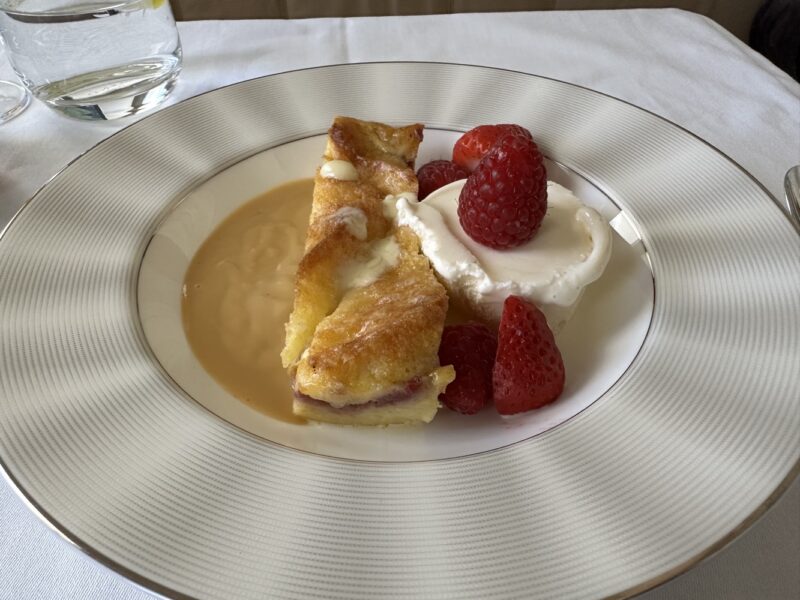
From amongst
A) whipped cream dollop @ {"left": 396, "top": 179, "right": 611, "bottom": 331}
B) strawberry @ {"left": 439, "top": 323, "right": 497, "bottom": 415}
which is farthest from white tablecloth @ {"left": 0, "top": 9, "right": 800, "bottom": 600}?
strawberry @ {"left": 439, "top": 323, "right": 497, "bottom": 415}

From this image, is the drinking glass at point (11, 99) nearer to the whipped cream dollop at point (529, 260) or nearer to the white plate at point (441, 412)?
the white plate at point (441, 412)

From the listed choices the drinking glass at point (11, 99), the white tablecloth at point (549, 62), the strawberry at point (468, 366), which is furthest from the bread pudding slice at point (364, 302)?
the drinking glass at point (11, 99)

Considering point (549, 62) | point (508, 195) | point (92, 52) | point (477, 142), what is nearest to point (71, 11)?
point (92, 52)

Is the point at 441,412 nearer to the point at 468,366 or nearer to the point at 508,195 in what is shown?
the point at 468,366

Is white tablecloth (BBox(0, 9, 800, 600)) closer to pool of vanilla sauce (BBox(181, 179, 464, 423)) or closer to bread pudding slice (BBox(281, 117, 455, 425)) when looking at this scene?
bread pudding slice (BBox(281, 117, 455, 425))

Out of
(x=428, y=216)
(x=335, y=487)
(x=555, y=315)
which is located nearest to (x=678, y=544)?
(x=335, y=487)
